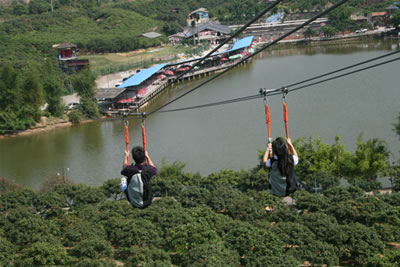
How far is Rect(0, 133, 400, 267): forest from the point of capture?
5711mm

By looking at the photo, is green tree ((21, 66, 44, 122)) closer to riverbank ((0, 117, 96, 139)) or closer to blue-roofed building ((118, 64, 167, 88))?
riverbank ((0, 117, 96, 139))

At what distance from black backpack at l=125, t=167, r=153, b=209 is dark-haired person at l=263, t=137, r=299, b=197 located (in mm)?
674

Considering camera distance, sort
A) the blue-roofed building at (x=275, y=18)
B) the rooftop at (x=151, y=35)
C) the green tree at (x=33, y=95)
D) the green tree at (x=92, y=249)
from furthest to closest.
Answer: the blue-roofed building at (x=275, y=18)
the rooftop at (x=151, y=35)
the green tree at (x=33, y=95)
the green tree at (x=92, y=249)

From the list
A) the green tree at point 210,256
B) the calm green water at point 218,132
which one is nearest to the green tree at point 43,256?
the green tree at point 210,256

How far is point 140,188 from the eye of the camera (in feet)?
10.0

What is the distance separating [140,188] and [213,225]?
350 cm

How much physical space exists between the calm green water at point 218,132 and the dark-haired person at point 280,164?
723cm

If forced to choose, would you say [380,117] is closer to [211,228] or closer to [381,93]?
[381,93]

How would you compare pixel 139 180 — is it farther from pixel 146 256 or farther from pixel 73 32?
pixel 73 32

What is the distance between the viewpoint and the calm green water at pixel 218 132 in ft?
36.8

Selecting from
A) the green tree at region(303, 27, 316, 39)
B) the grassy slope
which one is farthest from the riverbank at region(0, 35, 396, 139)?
the grassy slope

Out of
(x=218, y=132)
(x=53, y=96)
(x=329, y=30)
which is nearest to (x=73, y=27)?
(x=329, y=30)

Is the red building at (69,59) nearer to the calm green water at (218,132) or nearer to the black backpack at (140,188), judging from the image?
the calm green water at (218,132)

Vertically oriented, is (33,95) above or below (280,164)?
below
